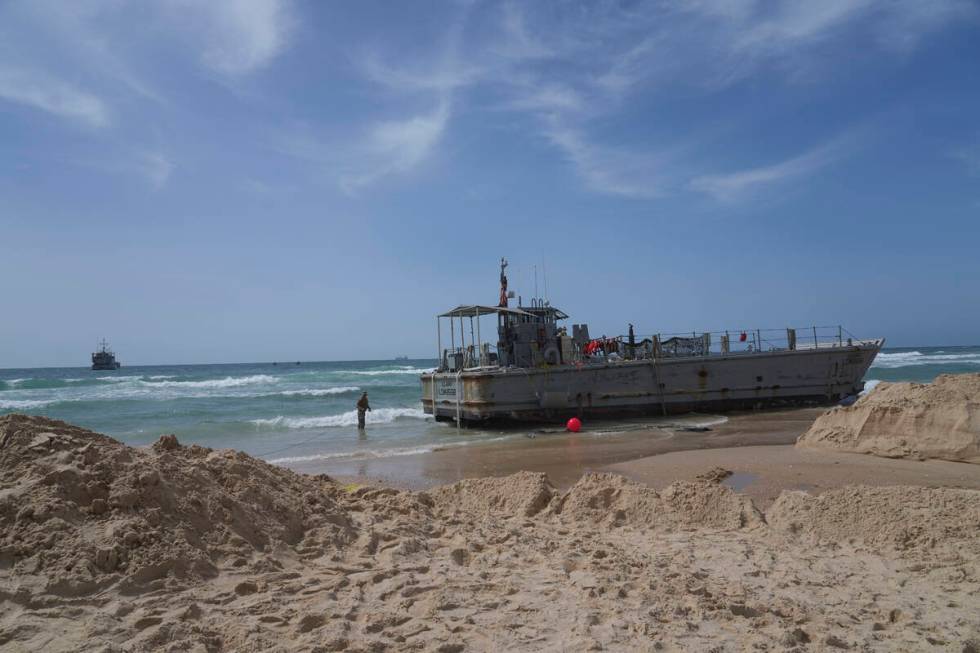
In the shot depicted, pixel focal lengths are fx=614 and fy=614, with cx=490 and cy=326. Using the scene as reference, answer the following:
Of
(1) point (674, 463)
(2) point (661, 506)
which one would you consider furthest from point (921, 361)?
(2) point (661, 506)

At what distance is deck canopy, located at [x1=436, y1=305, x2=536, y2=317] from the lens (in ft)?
64.5

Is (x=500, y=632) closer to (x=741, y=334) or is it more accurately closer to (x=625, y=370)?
(x=625, y=370)

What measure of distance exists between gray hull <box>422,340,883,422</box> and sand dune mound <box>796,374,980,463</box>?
908cm

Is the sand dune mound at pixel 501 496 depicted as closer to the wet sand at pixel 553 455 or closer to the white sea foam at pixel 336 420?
the wet sand at pixel 553 455

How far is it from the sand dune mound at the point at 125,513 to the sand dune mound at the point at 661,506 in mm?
2546

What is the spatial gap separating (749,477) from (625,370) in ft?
38.7

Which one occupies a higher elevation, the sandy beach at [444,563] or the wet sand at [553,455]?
the sandy beach at [444,563]

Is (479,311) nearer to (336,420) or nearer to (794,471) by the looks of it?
(336,420)

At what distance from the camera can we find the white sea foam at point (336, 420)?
22500 mm

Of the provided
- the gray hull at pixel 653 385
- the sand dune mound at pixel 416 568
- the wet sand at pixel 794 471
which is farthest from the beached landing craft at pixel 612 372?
the sand dune mound at pixel 416 568

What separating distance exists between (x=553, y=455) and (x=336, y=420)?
513 inches

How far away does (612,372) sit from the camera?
793 inches

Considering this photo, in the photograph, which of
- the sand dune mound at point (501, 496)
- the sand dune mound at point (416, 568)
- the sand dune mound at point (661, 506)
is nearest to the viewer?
the sand dune mound at point (416, 568)

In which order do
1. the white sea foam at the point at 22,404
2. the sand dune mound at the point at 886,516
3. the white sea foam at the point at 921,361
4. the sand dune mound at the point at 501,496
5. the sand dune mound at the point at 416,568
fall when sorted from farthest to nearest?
the white sea foam at the point at 921,361 < the white sea foam at the point at 22,404 < the sand dune mound at the point at 501,496 < the sand dune mound at the point at 886,516 < the sand dune mound at the point at 416,568
